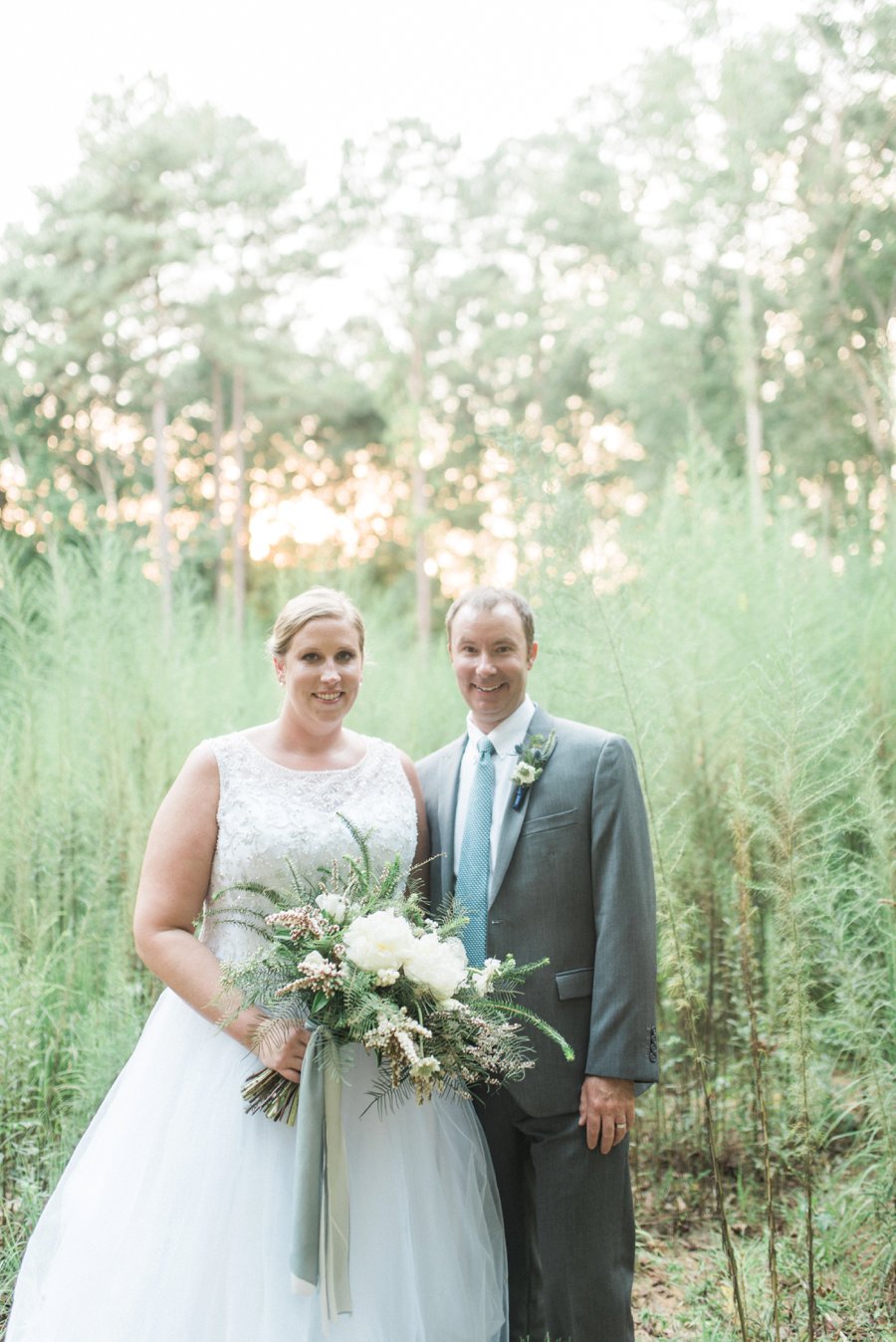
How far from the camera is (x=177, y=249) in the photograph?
48.5ft

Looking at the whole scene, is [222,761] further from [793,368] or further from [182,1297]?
[793,368]

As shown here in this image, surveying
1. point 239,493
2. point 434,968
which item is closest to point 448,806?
point 434,968

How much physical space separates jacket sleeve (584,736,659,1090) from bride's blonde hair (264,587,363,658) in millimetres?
750

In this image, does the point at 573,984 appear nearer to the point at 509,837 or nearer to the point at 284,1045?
the point at 509,837

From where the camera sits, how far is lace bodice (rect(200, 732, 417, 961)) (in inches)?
103

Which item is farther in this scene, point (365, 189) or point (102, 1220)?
point (365, 189)

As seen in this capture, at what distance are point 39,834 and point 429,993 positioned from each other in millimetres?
2844

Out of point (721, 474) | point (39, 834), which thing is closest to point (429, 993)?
point (39, 834)

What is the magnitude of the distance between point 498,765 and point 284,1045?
0.91m

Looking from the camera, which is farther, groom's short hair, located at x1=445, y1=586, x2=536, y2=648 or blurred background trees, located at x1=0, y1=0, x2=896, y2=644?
blurred background trees, located at x1=0, y1=0, x2=896, y2=644

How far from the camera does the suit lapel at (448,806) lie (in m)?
2.84

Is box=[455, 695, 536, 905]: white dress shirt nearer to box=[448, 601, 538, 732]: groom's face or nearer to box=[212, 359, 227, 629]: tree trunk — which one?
box=[448, 601, 538, 732]: groom's face

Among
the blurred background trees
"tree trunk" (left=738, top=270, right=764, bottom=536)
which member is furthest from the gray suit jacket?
"tree trunk" (left=738, top=270, right=764, bottom=536)

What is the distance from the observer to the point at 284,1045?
2.32 m
